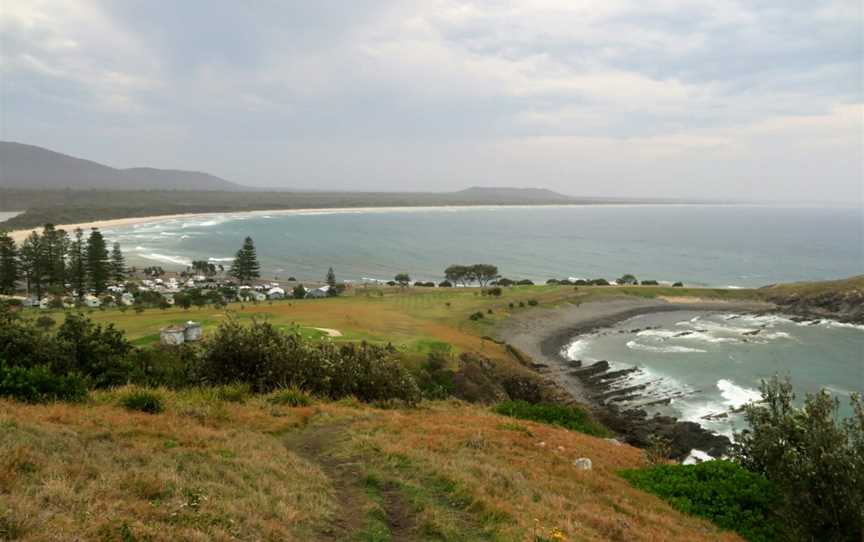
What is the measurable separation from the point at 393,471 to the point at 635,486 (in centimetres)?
646

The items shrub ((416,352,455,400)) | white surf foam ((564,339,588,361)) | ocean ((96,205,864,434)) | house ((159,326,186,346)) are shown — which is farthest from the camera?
white surf foam ((564,339,588,361))

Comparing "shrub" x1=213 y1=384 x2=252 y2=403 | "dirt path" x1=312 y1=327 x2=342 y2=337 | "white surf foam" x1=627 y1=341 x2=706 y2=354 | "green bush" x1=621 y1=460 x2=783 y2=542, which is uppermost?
"shrub" x1=213 y1=384 x2=252 y2=403

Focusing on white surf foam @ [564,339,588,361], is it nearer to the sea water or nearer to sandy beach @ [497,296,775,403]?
the sea water

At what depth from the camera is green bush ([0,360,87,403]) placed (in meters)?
11.4

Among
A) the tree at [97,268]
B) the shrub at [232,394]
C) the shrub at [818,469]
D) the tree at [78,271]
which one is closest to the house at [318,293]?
the tree at [97,268]

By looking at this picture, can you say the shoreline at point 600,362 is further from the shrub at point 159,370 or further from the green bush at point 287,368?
the shrub at point 159,370

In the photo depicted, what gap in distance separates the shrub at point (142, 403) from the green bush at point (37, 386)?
110cm

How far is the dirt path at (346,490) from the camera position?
757cm

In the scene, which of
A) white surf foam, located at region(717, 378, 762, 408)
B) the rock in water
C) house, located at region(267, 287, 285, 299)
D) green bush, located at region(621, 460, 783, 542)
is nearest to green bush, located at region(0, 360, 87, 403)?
the rock in water

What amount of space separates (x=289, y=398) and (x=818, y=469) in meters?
13.0

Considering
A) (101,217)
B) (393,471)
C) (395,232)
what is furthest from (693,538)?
(101,217)

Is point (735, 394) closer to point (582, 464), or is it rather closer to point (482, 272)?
point (582, 464)

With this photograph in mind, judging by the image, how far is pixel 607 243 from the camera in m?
156

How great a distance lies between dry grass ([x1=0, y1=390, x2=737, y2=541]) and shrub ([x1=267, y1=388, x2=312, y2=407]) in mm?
840
